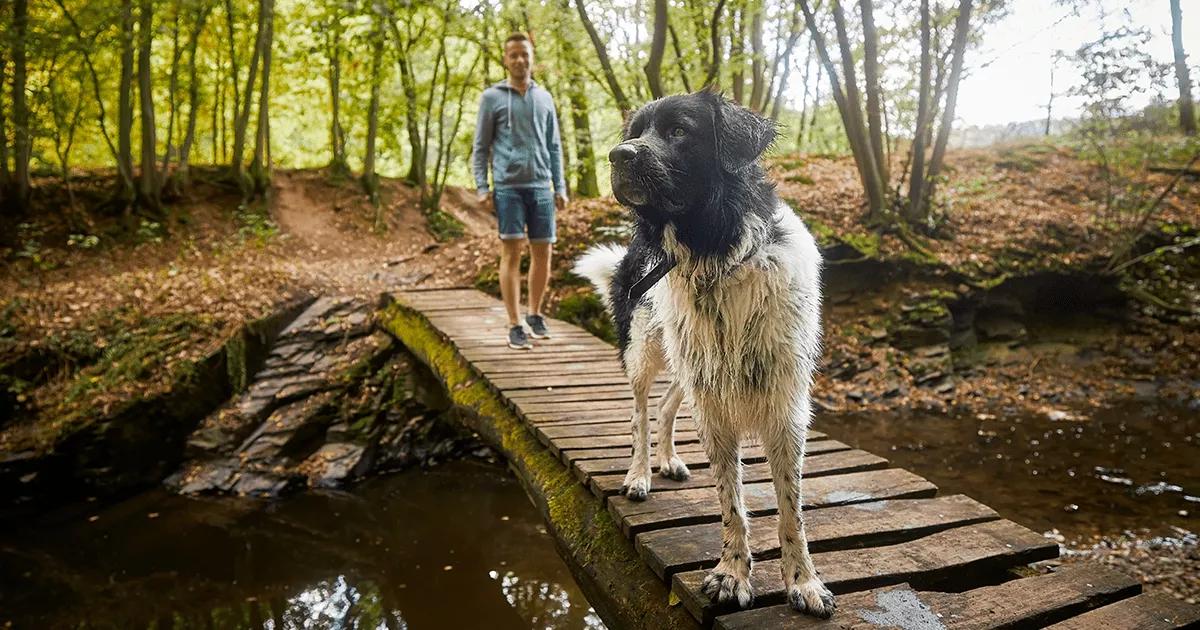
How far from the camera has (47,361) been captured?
7.16m

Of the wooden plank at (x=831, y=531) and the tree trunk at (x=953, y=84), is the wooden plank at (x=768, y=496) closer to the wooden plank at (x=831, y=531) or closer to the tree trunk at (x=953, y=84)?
the wooden plank at (x=831, y=531)

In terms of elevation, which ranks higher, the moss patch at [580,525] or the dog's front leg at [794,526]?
the dog's front leg at [794,526]

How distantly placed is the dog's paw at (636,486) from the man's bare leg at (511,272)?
2754 mm

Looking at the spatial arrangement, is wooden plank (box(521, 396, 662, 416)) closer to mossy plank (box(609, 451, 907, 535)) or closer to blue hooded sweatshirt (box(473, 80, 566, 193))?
mossy plank (box(609, 451, 907, 535))

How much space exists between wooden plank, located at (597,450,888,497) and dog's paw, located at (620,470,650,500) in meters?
0.06

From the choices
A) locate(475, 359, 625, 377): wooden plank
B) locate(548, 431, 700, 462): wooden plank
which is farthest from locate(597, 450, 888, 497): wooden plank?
locate(475, 359, 625, 377): wooden plank

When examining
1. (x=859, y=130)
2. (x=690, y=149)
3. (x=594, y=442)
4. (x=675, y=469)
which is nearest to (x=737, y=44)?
(x=859, y=130)

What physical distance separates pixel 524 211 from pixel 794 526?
3696mm

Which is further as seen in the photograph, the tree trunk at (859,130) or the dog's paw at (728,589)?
the tree trunk at (859,130)

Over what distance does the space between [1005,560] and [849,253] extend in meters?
7.34

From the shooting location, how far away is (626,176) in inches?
79.5

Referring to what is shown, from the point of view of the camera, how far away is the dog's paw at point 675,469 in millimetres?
3203

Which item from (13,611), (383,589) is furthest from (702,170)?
(13,611)

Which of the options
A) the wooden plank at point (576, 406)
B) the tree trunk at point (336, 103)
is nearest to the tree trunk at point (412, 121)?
the tree trunk at point (336, 103)
